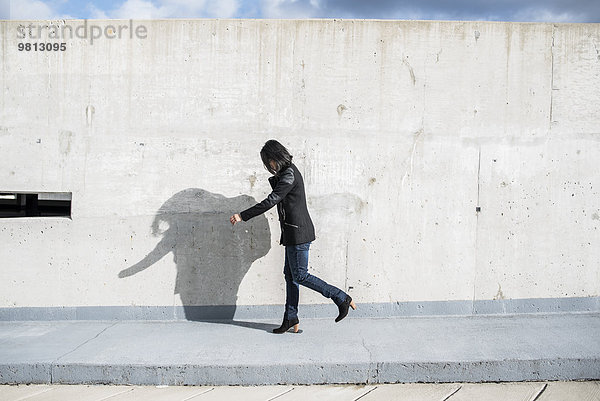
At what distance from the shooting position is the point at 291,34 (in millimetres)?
5246

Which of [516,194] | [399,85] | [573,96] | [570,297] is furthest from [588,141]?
[399,85]

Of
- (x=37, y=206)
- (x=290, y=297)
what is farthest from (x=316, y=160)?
(x=37, y=206)

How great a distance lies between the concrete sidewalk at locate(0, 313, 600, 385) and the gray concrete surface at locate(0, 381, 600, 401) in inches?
2.7

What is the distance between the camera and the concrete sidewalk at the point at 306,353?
4.16m

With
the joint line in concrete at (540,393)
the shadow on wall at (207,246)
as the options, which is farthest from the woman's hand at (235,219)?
the joint line in concrete at (540,393)

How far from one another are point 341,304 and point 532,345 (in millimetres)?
1601

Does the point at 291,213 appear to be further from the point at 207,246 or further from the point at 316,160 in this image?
the point at 207,246
